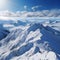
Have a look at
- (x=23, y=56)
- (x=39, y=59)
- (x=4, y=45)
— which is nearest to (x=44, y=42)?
(x=23, y=56)

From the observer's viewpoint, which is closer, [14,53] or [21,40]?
[14,53]

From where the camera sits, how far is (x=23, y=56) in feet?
269

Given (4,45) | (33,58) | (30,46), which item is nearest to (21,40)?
(4,45)

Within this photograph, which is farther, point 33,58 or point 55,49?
point 55,49

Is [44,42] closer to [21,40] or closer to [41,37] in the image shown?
[41,37]

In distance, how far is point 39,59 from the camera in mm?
70688

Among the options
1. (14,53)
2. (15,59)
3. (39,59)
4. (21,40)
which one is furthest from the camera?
(21,40)

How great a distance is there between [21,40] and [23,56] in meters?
31.6

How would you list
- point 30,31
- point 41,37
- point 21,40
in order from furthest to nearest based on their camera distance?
point 30,31
point 21,40
point 41,37

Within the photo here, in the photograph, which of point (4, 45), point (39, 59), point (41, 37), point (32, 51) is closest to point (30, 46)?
point (32, 51)

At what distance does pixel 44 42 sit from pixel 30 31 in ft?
119

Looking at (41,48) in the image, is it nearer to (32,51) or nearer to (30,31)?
(32,51)

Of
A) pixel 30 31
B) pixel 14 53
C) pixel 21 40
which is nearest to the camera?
pixel 14 53

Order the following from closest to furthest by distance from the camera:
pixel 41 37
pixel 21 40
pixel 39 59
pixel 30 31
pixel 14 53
Answer: pixel 39 59 → pixel 14 53 → pixel 41 37 → pixel 21 40 → pixel 30 31
